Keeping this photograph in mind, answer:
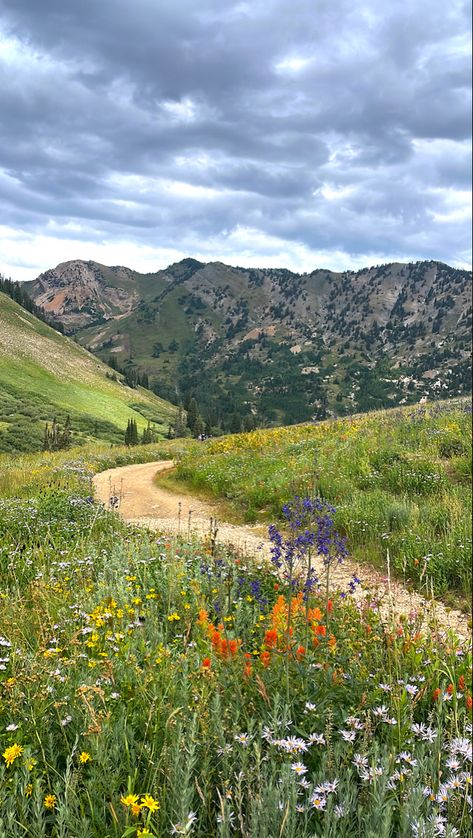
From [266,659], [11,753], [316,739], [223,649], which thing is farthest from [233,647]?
[11,753]

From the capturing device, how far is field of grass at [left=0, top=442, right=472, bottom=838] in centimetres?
237

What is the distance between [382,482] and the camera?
1352 cm

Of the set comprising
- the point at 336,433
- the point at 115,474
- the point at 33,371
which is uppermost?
the point at 33,371

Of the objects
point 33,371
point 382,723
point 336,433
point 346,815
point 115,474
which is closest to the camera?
point 346,815

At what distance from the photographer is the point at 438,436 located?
52.1ft

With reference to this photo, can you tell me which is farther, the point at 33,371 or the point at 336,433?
the point at 33,371

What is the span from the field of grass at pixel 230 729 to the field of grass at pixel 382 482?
61.1 inches

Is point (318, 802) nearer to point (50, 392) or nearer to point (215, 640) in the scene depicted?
point (215, 640)

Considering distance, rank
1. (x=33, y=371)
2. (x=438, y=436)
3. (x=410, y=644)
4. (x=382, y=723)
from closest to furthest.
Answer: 1. (x=382, y=723)
2. (x=410, y=644)
3. (x=438, y=436)
4. (x=33, y=371)

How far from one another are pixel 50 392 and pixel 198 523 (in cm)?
9889

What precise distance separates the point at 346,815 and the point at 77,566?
17.8 feet

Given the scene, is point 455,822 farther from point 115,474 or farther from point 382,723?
point 115,474

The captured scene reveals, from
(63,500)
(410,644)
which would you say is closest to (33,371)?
(63,500)

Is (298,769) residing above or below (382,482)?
below
